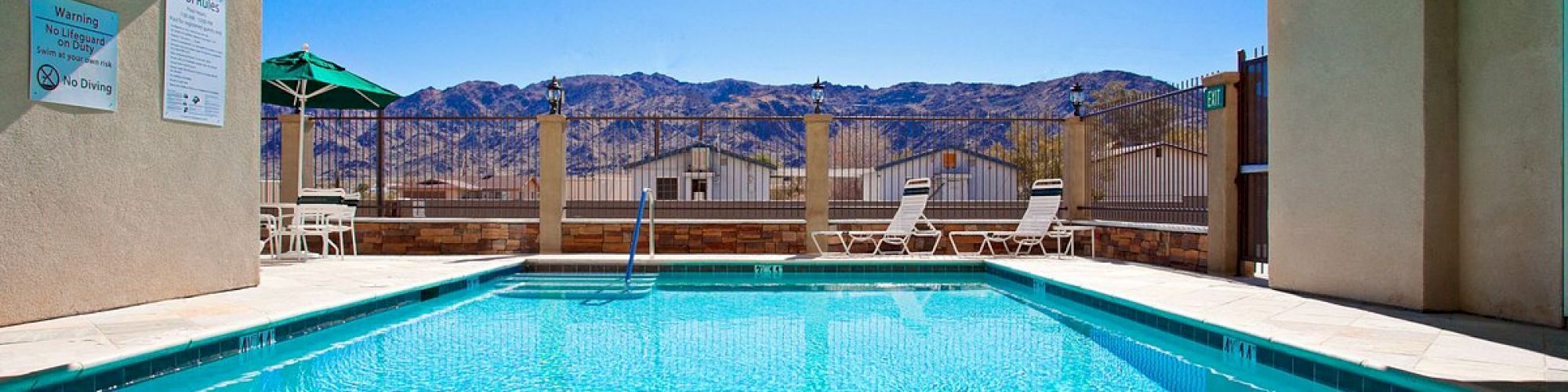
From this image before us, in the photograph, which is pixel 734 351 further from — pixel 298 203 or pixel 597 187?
pixel 597 187

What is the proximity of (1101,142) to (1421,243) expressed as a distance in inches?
198

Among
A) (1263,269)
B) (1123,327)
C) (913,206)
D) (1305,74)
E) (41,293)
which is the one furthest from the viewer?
(913,206)

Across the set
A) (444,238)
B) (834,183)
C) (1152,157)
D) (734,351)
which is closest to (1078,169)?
(1152,157)

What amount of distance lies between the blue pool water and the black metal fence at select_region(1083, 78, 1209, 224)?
7.52ft

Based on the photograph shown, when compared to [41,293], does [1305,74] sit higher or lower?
higher

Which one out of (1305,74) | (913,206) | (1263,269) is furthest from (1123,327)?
(913,206)

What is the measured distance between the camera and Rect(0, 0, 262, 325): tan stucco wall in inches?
173

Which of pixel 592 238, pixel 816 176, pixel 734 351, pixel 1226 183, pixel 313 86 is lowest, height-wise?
pixel 734 351

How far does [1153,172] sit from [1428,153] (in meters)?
3.89

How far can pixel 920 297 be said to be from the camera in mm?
7242

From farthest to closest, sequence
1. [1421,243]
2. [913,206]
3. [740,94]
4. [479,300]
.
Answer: [740,94], [913,206], [479,300], [1421,243]

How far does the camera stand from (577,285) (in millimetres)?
8008

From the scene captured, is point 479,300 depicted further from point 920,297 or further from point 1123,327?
point 1123,327

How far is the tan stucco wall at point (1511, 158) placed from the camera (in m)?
4.52
